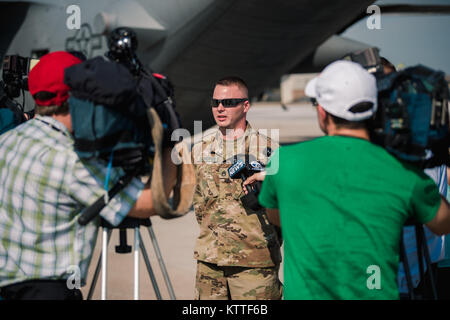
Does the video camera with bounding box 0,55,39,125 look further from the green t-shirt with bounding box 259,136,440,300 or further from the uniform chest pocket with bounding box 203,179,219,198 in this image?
the green t-shirt with bounding box 259,136,440,300

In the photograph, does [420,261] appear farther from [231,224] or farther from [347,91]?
[231,224]

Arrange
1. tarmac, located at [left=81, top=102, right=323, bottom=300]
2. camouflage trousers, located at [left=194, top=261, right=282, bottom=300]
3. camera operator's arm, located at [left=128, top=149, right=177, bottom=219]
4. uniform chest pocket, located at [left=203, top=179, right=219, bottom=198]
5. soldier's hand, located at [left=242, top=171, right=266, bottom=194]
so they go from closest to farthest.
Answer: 1. camera operator's arm, located at [left=128, top=149, right=177, bottom=219]
2. soldier's hand, located at [left=242, top=171, right=266, bottom=194]
3. camouflage trousers, located at [left=194, top=261, right=282, bottom=300]
4. uniform chest pocket, located at [left=203, top=179, right=219, bottom=198]
5. tarmac, located at [left=81, top=102, right=323, bottom=300]

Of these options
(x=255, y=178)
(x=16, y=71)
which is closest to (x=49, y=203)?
(x=255, y=178)

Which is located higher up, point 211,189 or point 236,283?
point 211,189

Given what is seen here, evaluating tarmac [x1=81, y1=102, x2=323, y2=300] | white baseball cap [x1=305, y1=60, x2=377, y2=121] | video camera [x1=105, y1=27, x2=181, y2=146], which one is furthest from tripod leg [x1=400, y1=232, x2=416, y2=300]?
tarmac [x1=81, y1=102, x2=323, y2=300]

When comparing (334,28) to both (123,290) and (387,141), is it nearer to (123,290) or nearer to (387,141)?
(123,290)

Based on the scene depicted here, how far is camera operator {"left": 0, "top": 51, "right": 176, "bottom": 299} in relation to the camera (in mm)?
2051

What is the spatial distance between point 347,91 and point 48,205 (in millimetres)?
1374

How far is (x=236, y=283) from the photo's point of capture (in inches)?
121

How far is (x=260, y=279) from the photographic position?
3049 millimetres

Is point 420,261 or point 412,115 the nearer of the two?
point 412,115

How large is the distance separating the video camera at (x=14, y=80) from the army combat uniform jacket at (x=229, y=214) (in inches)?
56.6

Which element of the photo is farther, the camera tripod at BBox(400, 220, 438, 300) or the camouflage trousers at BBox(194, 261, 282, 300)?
the camouflage trousers at BBox(194, 261, 282, 300)

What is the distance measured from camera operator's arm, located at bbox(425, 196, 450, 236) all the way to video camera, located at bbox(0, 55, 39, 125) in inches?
109
